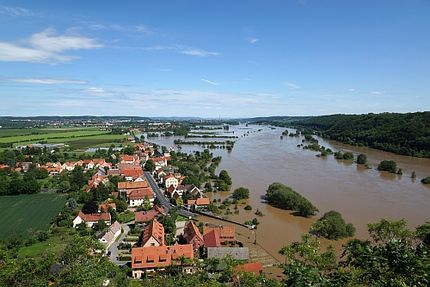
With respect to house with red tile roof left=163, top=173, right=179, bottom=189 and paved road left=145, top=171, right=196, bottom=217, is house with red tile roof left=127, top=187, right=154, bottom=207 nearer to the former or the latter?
paved road left=145, top=171, right=196, bottom=217

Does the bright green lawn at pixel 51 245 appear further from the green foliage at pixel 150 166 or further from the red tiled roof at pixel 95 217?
the green foliage at pixel 150 166

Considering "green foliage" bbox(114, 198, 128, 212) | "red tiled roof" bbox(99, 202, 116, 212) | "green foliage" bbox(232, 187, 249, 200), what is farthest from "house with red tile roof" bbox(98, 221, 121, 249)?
"green foliage" bbox(232, 187, 249, 200)

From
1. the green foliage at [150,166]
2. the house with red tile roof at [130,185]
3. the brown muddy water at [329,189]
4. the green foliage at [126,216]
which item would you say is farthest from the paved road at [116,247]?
the green foliage at [150,166]

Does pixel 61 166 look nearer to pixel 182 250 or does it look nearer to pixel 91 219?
pixel 91 219

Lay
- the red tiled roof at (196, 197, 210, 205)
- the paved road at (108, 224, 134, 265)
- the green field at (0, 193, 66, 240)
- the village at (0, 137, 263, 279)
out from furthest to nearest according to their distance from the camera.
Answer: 1. the red tiled roof at (196, 197, 210, 205)
2. the green field at (0, 193, 66, 240)
3. the paved road at (108, 224, 134, 265)
4. the village at (0, 137, 263, 279)

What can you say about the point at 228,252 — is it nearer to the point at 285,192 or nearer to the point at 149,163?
the point at 285,192

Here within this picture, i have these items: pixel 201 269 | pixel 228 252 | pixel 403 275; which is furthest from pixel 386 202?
pixel 403 275
